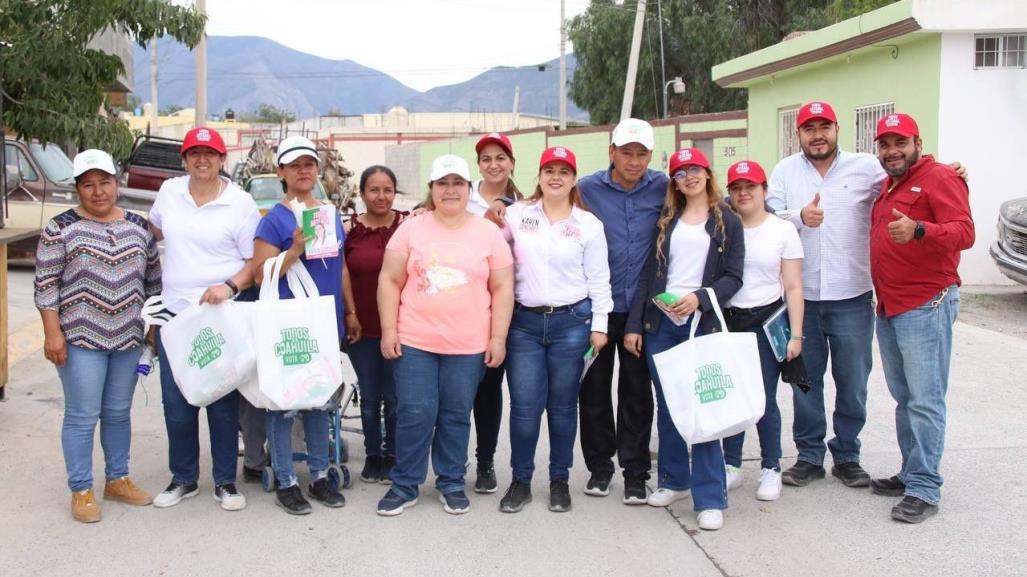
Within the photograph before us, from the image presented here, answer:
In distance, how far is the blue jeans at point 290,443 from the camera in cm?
521

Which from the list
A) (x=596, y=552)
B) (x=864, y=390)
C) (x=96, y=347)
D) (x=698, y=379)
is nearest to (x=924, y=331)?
(x=864, y=390)

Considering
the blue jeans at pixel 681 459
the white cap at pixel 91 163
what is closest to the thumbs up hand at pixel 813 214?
the blue jeans at pixel 681 459

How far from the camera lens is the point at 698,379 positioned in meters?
4.88

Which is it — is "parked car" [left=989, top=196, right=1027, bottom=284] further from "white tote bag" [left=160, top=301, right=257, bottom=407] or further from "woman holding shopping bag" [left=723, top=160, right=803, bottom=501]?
"white tote bag" [left=160, top=301, right=257, bottom=407]

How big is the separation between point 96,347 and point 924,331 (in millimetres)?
3945

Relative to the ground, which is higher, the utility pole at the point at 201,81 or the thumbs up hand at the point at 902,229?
the utility pole at the point at 201,81

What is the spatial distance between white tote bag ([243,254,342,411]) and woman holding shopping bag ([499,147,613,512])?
2.98ft

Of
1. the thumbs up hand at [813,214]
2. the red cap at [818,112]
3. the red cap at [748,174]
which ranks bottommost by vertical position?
the thumbs up hand at [813,214]

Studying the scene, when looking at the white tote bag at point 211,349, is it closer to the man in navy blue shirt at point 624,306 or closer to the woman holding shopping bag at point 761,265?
the man in navy blue shirt at point 624,306

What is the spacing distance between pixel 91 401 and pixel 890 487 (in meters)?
4.00

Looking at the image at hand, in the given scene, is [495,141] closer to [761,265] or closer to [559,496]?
[761,265]

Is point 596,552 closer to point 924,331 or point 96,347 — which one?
point 924,331

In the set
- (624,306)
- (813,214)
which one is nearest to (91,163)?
(624,306)

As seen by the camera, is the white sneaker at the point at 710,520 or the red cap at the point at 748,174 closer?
the white sneaker at the point at 710,520
